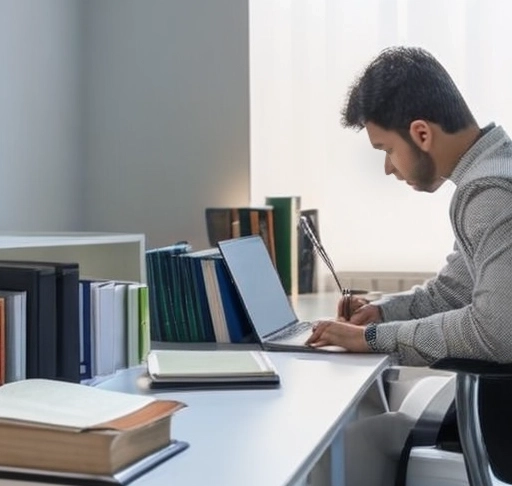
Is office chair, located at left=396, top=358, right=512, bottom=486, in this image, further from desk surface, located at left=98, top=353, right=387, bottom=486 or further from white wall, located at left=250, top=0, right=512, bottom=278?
white wall, located at left=250, top=0, right=512, bottom=278

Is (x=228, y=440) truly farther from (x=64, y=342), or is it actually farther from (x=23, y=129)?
(x=23, y=129)

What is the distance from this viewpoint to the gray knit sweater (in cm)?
136

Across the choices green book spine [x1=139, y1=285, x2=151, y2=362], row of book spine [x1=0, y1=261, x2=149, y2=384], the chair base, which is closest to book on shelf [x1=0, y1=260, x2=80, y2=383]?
row of book spine [x1=0, y1=261, x2=149, y2=384]

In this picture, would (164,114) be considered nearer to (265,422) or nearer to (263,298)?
(263,298)

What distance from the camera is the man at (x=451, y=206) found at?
1.37 metres

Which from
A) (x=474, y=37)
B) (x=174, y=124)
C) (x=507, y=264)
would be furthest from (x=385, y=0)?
(x=507, y=264)

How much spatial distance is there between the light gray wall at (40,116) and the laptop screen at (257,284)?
0.70 metres

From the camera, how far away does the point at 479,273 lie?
139cm

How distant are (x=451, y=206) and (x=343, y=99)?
1.09 metres

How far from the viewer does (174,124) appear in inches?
101

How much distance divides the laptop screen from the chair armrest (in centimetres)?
54

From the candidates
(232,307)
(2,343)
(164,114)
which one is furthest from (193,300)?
(164,114)

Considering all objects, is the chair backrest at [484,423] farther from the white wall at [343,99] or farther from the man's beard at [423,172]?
the white wall at [343,99]

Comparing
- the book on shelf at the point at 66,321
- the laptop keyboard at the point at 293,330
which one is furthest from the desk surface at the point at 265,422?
the laptop keyboard at the point at 293,330
